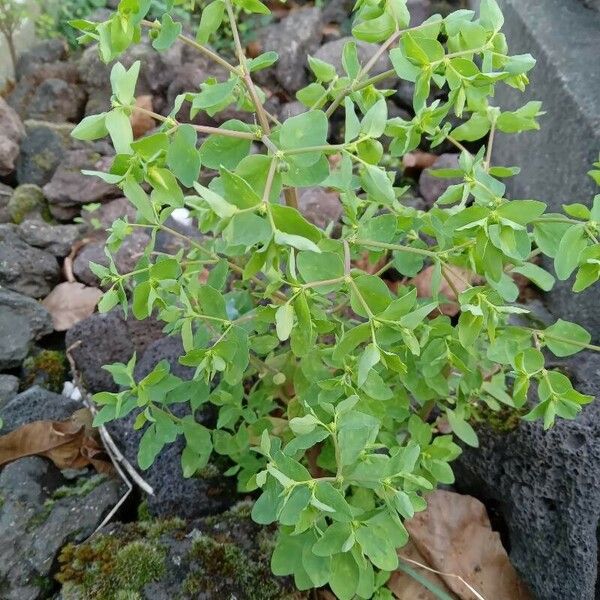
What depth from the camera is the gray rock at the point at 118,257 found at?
2227 millimetres

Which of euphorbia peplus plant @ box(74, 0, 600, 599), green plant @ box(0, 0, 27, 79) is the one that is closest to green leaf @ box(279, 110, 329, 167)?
euphorbia peplus plant @ box(74, 0, 600, 599)

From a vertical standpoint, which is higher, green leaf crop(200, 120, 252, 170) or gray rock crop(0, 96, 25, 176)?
green leaf crop(200, 120, 252, 170)

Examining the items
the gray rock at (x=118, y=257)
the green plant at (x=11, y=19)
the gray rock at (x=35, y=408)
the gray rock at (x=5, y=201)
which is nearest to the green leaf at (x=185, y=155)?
the gray rock at (x=35, y=408)

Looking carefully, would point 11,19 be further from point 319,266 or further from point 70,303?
point 319,266

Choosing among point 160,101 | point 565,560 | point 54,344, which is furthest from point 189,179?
point 160,101

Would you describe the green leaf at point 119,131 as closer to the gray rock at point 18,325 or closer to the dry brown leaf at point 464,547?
the dry brown leaf at point 464,547

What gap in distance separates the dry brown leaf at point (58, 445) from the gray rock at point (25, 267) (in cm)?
66

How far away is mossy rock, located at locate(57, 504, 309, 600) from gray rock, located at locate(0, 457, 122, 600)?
A: 63mm

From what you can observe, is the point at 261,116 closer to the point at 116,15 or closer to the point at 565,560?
the point at 116,15

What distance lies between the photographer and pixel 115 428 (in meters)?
1.69

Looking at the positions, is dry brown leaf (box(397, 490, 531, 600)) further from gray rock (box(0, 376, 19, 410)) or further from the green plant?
the green plant

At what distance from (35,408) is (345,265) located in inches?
45.8

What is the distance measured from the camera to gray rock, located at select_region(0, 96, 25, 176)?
8.87ft

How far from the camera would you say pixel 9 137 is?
2.78 metres
